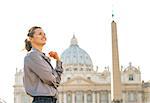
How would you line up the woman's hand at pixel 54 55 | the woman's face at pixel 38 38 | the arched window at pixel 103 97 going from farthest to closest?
the arched window at pixel 103 97 < the woman's hand at pixel 54 55 < the woman's face at pixel 38 38

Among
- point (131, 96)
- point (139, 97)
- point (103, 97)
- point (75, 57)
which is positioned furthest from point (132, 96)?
point (75, 57)

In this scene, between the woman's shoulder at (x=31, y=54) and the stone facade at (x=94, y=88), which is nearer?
the woman's shoulder at (x=31, y=54)

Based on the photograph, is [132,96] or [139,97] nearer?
[139,97]

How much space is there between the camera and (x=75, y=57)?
7688 centimetres

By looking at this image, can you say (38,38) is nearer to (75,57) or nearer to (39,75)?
(39,75)

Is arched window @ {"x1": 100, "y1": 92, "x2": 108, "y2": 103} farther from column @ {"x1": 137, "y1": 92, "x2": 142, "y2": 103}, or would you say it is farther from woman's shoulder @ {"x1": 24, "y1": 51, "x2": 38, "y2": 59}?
woman's shoulder @ {"x1": 24, "y1": 51, "x2": 38, "y2": 59}

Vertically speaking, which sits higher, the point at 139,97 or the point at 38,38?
the point at 139,97

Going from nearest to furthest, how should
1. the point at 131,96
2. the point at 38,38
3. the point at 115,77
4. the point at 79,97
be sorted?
the point at 38,38 < the point at 115,77 < the point at 79,97 < the point at 131,96

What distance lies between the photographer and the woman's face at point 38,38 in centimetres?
330

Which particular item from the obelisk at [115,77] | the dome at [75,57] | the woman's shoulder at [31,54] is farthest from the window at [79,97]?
the woman's shoulder at [31,54]

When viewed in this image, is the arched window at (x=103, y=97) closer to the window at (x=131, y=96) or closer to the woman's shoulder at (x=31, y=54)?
the window at (x=131, y=96)

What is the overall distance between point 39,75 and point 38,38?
0.25 metres

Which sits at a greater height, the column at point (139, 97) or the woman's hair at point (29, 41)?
the column at point (139, 97)

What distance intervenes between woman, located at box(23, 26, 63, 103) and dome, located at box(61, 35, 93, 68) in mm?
71484
